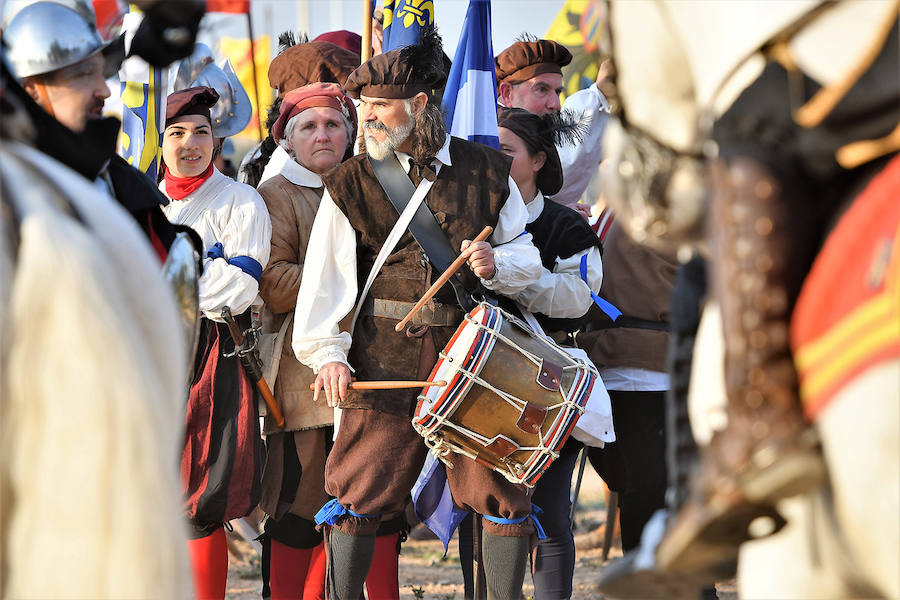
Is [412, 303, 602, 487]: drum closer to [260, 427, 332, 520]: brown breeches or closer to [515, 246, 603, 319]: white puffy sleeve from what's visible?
[515, 246, 603, 319]: white puffy sleeve

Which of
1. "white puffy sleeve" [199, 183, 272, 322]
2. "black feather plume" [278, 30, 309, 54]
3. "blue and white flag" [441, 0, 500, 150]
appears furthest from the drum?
"black feather plume" [278, 30, 309, 54]

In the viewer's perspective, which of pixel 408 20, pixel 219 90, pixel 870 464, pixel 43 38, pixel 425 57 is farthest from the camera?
pixel 219 90

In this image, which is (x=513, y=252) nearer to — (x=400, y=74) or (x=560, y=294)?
(x=560, y=294)

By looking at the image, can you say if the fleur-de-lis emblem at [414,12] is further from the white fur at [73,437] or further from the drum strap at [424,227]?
the white fur at [73,437]

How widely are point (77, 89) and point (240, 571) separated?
5017mm

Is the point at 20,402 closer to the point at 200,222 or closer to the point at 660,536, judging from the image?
the point at 660,536

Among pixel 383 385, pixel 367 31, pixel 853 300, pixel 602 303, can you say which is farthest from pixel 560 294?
pixel 853 300

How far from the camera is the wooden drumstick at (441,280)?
4.52 metres

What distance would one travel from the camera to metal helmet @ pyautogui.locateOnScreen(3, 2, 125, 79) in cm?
288

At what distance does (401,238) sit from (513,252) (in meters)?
0.43

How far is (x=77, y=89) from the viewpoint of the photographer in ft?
9.82

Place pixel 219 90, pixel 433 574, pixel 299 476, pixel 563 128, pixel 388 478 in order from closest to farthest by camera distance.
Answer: pixel 388 478 < pixel 299 476 < pixel 563 128 < pixel 219 90 < pixel 433 574

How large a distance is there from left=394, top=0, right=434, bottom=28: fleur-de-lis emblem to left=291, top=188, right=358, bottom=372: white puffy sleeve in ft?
4.01

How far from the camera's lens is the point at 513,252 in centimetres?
466
